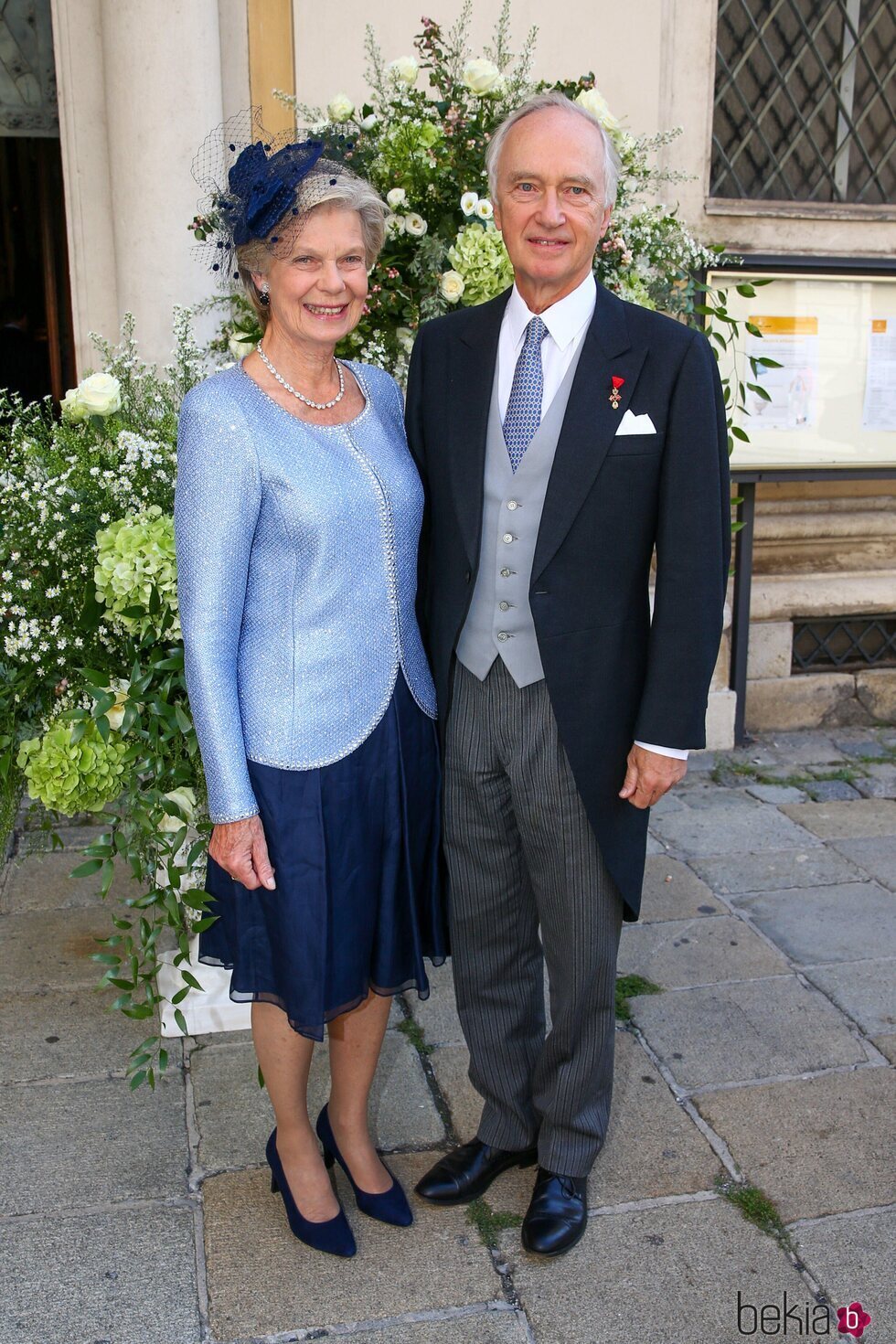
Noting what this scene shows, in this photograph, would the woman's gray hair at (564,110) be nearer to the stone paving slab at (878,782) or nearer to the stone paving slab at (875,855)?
the stone paving slab at (875,855)

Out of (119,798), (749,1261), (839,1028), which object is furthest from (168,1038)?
(839,1028)

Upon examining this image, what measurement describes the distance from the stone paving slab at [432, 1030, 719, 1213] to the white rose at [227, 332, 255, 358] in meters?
1.94

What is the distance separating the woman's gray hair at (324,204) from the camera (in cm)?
202

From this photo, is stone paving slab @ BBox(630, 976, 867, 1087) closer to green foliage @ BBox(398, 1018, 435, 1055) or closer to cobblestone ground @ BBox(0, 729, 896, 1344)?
cobblestone ground @ BBox(0, 729, 896, 1344)

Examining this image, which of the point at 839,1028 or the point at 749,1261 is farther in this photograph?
the point at 839,1028

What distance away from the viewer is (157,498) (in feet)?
8.91

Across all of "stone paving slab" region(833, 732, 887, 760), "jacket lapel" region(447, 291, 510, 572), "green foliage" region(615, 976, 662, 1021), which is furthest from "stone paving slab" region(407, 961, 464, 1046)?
"stone paving slab" region(833, 732, 887, 760)

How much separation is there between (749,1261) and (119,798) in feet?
5.50

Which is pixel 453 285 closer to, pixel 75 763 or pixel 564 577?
pixel 564 577

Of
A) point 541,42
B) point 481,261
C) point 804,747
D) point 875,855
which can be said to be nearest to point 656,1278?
point 481,261

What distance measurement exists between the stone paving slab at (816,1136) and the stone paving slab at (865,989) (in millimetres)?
243

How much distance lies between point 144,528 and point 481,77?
59.1 inches

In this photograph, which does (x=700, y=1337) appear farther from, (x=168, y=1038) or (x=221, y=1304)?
(x=168, y=1038)

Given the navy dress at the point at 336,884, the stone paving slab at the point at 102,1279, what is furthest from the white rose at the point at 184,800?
the stone paving slab at the point at 102,1279
